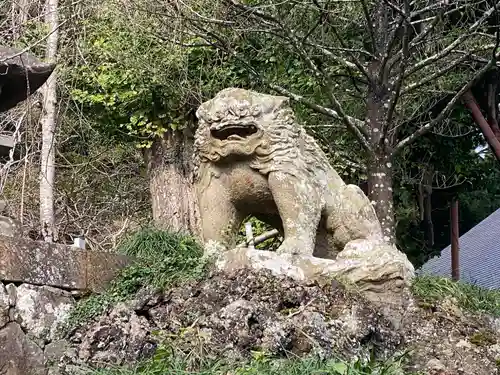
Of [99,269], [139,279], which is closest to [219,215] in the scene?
[139,279]

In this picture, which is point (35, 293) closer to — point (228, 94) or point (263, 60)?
Result: point (228, 94)

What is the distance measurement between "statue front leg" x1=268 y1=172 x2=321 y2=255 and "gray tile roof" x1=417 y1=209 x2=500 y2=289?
9.54m

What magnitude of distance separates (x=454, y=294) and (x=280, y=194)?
1.34 m

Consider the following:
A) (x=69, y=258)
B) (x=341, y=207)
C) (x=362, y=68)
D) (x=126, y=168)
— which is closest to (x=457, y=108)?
(x=362, y=68)

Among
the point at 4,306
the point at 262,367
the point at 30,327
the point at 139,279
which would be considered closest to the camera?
the point at 262,367

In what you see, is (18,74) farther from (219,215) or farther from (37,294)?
(219,215)

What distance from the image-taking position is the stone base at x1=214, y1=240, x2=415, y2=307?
4574mm

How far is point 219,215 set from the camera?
16.4 ft

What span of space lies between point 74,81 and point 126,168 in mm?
2317

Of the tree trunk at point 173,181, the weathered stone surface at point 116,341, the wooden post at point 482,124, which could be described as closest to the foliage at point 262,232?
the tree trunk at point 173,181

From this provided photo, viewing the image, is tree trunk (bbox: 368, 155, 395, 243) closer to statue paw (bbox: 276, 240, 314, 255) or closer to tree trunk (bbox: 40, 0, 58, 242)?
statue paw (bbox: 276, 240, 314, 255)

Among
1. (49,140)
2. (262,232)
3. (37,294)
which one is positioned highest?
(49,140)

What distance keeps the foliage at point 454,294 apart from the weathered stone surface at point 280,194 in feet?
0.49

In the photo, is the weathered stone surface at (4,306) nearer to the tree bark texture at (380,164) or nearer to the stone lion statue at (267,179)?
the stone lion statue at (267,179)
